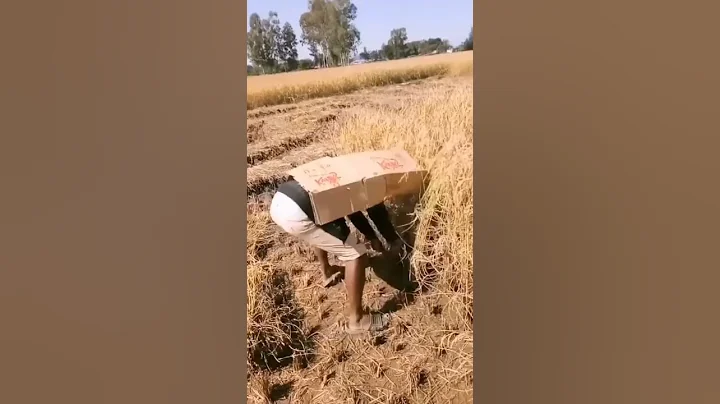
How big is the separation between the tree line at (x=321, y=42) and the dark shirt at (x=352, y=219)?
38 centimetres

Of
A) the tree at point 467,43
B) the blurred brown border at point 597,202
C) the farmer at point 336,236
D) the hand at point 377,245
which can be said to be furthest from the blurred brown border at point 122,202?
the blurred brown border at point 597,202

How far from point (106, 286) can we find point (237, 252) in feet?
1.23

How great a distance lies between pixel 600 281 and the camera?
174 cm

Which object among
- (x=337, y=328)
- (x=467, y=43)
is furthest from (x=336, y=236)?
(x=467, y=43)

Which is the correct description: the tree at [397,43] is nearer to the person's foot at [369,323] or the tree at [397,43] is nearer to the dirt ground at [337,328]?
the dirt ground at [337,328]

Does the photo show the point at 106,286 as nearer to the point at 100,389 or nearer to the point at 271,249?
the point at 100,389

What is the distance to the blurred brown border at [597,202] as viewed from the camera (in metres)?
1.67

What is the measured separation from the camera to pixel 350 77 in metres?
1.87

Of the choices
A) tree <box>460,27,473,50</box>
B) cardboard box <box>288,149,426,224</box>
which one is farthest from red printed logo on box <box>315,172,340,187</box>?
tree <box>460,27,473,50</box>

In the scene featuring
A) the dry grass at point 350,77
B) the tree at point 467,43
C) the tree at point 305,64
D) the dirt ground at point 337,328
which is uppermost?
the tree at point 467,43

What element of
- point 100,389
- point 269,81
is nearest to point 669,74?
point 269,81

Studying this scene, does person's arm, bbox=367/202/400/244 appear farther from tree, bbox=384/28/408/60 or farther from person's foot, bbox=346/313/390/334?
tree, bbox=384/28/408/60

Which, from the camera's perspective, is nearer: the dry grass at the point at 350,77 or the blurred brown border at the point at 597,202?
the blurred brown border at the point at 597,202

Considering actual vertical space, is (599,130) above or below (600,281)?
above
